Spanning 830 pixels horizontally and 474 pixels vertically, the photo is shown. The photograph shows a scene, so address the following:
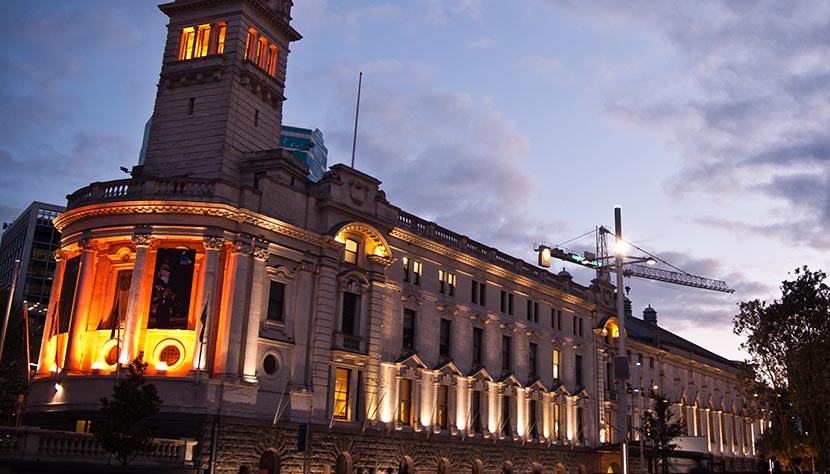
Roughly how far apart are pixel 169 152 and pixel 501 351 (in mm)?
27855

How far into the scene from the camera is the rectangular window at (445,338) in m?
55.2

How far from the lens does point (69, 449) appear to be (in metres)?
33.6

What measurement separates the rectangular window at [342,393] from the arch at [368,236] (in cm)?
760

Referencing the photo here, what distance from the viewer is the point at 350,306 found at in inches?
1902

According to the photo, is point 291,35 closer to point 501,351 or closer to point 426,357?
point 426,357

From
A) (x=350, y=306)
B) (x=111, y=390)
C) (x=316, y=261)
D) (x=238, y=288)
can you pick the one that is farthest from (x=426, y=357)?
(x=111, y=390)

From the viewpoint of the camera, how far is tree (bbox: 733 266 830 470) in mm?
45684

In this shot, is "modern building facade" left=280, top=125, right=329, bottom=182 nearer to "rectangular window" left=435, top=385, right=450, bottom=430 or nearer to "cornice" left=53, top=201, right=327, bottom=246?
"rectangular window" left=435, top=385, right=450, bottom=430

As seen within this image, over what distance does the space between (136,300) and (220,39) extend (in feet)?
60.2

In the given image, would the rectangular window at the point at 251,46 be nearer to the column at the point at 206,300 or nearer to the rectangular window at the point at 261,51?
the rectangular window at the point at 261,51

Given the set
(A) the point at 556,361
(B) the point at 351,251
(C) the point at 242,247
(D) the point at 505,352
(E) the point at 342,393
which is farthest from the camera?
(A) the point at 556,361

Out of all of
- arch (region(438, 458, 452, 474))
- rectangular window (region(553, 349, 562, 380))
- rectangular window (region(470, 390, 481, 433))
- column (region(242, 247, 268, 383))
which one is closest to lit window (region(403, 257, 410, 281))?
rectangular window (region(470, 390, 481, 433))

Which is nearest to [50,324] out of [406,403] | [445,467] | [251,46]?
[251,46]

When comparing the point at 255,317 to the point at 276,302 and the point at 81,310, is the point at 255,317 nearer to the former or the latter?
the point at 276,302
